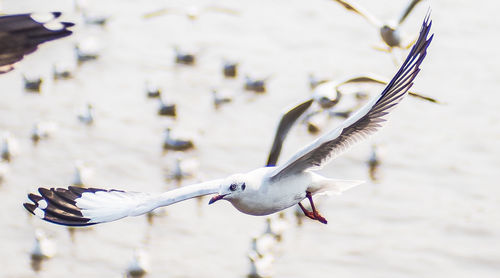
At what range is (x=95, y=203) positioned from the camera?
852cm

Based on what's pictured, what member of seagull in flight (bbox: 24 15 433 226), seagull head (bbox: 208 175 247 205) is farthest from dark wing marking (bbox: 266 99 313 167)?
seagull head (bbox: 208 175 247 205)

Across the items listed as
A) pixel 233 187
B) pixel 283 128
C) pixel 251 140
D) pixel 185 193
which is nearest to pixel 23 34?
pixel 185 193

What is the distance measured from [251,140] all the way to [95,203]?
1702 cm

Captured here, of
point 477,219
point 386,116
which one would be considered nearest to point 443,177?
point 477,219

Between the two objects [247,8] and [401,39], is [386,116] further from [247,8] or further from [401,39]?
[247,8]

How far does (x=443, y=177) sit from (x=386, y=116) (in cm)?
1675

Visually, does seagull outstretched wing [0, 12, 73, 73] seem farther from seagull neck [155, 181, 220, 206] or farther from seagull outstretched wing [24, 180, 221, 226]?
seagull neck [155, 181, 220, 206]

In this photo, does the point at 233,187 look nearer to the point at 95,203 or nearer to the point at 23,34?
the point at 95,203

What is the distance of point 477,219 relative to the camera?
2281 cm

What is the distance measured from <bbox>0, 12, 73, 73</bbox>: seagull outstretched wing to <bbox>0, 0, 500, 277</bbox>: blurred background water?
1394 centimetres

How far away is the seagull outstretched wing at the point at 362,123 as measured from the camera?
7.56 m

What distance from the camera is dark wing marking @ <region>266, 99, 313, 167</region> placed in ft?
32.2

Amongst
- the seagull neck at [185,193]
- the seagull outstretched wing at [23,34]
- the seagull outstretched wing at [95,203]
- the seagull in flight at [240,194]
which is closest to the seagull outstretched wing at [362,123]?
the seagull in flight at [240,194]

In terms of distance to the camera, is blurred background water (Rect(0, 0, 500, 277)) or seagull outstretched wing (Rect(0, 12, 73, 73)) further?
blurred background water (Rect(0, 0, 500, 277))
